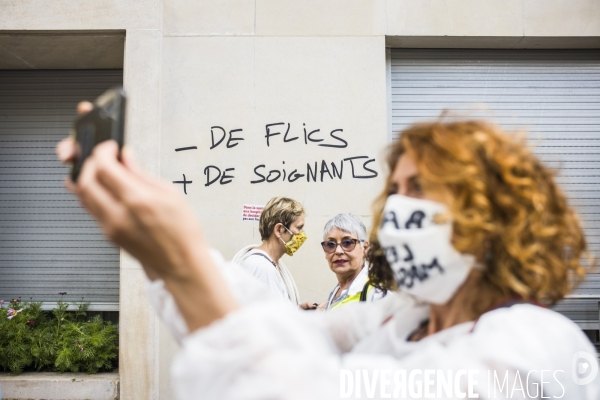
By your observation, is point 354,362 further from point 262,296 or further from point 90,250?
point 90,250

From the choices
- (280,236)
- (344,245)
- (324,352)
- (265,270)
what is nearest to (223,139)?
(280,236)

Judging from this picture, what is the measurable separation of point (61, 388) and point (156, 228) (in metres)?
5.09

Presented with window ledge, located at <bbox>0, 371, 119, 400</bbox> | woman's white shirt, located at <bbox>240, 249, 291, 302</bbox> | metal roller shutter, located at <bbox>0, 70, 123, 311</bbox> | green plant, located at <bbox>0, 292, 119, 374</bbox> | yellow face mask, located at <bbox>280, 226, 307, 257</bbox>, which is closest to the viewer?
woman's white shirt, located at <bbox>240, 249, 291, 302</bbox>

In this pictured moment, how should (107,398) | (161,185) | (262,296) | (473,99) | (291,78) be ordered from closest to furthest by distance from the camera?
(161,185)
(262,296)
(107,398)
(291,78)
(473,99)

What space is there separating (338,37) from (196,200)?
2.11m

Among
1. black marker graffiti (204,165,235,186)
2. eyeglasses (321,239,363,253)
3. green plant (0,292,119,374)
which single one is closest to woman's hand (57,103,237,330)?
eyeglasses (321,239,363,253)

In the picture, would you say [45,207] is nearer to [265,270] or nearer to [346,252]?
[265,270]

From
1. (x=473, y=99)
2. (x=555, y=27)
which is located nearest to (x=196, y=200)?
(x=473, y=99)

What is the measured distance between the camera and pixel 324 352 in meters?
0.76

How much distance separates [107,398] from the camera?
4.98 metres

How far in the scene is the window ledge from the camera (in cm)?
498

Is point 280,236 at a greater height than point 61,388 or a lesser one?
greater

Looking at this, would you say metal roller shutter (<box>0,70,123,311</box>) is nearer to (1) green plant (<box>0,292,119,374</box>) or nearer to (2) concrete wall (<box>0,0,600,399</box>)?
(1) green plant (<box>0,292,119,374</box>)

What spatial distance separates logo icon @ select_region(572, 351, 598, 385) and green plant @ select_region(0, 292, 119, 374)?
16.1 feet
